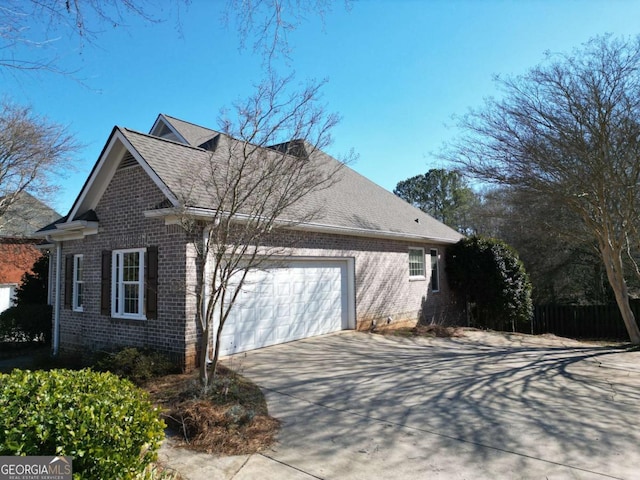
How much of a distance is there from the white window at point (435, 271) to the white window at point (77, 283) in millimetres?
12931

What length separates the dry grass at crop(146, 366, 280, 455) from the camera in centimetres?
514

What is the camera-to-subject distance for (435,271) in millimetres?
18391

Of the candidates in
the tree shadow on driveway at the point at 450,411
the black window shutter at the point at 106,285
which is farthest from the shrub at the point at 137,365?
the black window shutter at the point at 106,285

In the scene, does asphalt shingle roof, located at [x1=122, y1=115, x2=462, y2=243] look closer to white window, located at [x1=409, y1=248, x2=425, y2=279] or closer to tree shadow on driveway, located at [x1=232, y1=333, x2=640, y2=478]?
white window, located at [x1=409, y1=248, x2=425, y2=279]

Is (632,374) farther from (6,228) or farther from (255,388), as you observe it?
(6,228)

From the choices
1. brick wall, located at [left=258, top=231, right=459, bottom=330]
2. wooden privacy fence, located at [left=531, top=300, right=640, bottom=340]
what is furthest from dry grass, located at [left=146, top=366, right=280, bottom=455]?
wooden privacy fence, located at [left=531, top=300, right=640, bottom=340]

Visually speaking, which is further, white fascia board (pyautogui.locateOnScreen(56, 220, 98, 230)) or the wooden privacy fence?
the wooden privacy fence

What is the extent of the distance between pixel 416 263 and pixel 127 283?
1102cm

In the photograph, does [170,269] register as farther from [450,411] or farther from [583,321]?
[583,321]

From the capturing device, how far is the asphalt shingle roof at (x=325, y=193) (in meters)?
9.19

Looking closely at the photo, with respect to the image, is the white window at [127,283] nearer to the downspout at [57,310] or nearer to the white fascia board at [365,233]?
the downspout at [57,310]

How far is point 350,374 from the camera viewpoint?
8.46 m

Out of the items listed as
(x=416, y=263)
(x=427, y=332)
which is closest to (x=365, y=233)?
(x=427, y=332)

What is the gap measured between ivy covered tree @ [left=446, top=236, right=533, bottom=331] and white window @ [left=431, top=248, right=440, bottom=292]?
105 cm
